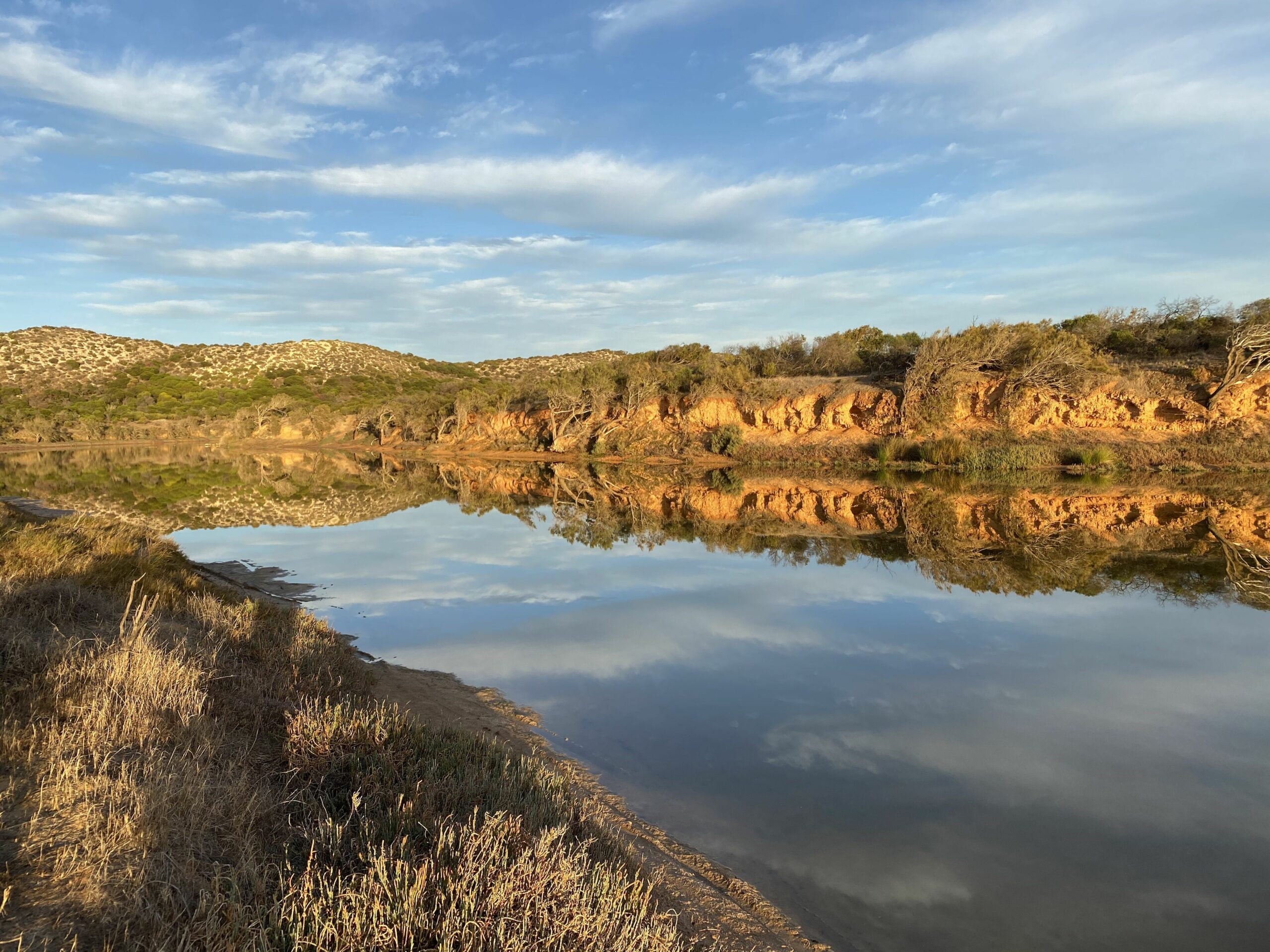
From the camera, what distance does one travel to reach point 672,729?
6.60 m

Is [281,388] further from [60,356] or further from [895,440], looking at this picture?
[895,440]

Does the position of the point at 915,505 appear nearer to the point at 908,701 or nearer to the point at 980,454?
the point at 980,454

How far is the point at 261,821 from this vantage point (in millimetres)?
3764

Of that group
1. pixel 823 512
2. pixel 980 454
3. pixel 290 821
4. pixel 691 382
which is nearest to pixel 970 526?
pixel 823 512

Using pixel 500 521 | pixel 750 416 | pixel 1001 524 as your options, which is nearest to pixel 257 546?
pixel 500 521

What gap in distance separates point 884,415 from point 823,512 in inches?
683

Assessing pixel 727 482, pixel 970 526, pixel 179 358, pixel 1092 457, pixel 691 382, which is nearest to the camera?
pixel 970 526

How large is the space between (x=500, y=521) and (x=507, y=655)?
37.1 feet

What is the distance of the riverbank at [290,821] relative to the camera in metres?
2.86

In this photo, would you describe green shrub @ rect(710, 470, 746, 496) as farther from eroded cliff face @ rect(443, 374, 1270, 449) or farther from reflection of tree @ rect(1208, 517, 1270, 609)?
reflection of tree @ rect(1208, 517, 1270, 609)

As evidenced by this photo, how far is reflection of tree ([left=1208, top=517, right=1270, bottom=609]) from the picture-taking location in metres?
10.7

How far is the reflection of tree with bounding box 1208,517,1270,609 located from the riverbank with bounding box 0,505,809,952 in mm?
10916

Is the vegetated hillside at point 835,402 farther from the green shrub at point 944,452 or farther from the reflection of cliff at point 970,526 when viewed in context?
the reflection of cliff at point 970,526

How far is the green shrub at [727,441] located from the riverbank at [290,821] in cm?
3160
